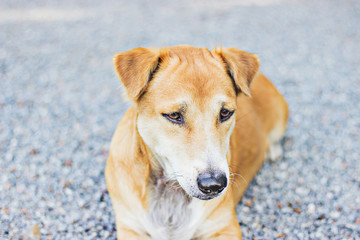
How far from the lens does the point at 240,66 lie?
3.05 meters

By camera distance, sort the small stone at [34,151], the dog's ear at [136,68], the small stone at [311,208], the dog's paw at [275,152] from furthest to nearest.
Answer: the dog's paw at [275,152]
the small stone at [34,151]
the small stone at [311,208]
the dog's ear at [136,68]

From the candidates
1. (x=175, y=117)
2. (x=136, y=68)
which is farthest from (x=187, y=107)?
(x=136, y=68)

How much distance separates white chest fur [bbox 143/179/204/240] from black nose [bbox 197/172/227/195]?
66 cm

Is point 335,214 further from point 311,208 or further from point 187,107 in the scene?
point 187,107

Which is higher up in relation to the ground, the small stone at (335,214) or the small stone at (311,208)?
the small stone at (335,214)

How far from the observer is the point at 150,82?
288 centimetres

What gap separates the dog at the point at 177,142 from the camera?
2.67 meters

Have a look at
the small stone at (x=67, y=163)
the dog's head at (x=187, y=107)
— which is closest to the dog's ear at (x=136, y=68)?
the dog's head at (x=187, y=107)

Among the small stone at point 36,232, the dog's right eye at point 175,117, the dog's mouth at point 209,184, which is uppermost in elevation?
the dog's right eye at point 175,117

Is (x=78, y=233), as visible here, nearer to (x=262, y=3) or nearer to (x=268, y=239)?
(x=268, y=239)

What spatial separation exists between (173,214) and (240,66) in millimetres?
1344

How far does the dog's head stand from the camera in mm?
2605

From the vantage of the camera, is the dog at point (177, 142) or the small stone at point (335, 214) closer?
the dog at point (177, 142)

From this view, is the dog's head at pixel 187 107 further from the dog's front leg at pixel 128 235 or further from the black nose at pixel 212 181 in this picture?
the dog's front leg at pixel 128 235
